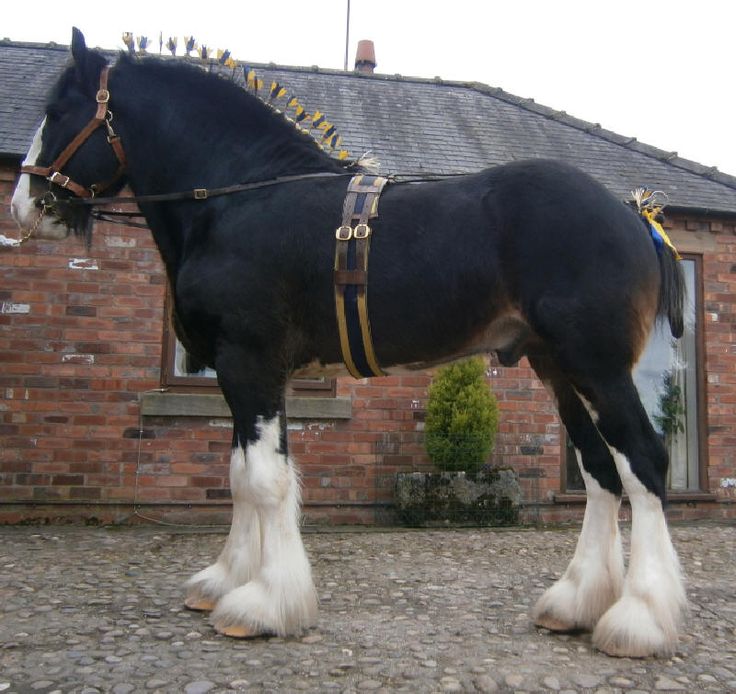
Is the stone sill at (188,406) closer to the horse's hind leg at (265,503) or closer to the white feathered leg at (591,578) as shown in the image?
the horse's hind leg at (265,503)

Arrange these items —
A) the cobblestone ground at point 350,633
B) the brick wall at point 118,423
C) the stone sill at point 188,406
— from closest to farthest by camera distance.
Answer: the cobblestone ground at point 350,633 → the brick wall at point 118,423 → the stone sill at point 188,406

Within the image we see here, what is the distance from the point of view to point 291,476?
3367 millimetres

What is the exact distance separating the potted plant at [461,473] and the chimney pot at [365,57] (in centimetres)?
758

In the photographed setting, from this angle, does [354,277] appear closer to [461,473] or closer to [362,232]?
[362,232]

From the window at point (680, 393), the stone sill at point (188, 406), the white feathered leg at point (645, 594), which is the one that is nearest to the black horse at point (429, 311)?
the white feathered leg at point (645, 594)

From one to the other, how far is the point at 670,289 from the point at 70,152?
3119mm

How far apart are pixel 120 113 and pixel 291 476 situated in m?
2.14

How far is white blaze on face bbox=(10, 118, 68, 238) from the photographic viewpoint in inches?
148

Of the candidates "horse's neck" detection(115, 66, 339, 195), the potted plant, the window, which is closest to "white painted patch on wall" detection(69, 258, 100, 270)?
"horse's neck" detection(115, 66, 339, 195)

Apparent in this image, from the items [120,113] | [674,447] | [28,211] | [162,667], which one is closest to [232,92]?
[120,113]

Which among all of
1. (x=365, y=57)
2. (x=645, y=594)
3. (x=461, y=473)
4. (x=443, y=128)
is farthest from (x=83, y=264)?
(x=365, y=57)

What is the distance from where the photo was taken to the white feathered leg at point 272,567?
3184mm

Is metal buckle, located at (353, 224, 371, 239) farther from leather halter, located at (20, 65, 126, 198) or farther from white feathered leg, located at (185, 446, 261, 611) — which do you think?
leather halter, located at (20, 65, 126, 198)

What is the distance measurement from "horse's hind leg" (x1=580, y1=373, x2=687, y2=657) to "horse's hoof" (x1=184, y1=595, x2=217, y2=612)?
1.86 metres
